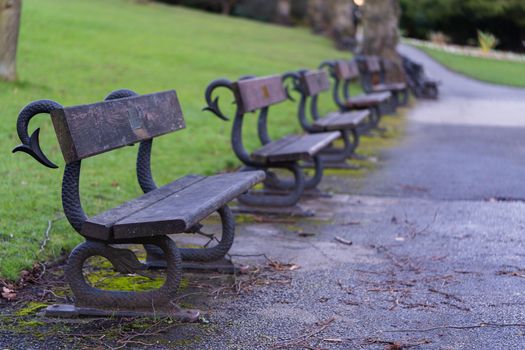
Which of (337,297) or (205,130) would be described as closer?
(337,297)

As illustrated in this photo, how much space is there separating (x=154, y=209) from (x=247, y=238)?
5.92ft

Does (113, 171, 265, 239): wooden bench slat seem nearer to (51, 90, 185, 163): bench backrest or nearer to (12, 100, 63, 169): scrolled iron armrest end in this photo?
(51, 90, 185, 163): bench backrest

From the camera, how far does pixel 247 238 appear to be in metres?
6.30

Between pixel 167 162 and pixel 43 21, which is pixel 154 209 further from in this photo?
pixel 43 21

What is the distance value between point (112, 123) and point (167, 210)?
63 centimetres

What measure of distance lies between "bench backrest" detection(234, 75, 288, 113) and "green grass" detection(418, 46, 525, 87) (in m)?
18.8

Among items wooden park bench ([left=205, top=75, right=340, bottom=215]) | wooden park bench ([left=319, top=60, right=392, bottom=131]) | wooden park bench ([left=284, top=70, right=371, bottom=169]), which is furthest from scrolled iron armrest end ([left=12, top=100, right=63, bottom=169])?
wooden park bench ([left=319, top=60, right=392, bottom=131])

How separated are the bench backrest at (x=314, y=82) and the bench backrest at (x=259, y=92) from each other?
2.15 feet

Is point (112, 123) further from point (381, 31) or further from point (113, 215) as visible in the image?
point (381, 31)

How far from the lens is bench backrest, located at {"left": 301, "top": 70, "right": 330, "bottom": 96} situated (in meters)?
9.12

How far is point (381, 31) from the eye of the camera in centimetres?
1981

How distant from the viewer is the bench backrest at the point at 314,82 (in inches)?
359

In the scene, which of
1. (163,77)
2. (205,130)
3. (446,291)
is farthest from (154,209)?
(163,77)

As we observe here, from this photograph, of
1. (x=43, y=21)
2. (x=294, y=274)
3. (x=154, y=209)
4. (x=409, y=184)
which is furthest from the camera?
(x=43, y=21)
